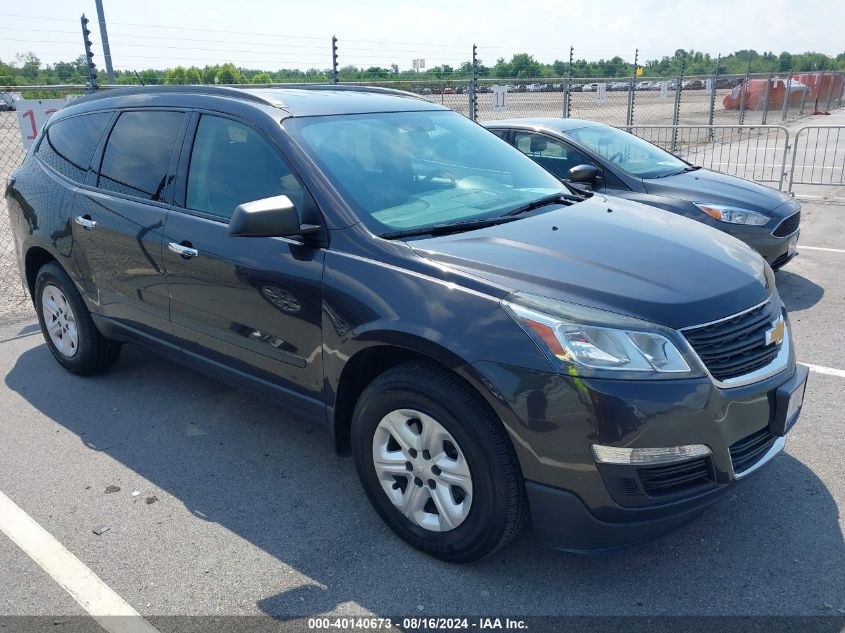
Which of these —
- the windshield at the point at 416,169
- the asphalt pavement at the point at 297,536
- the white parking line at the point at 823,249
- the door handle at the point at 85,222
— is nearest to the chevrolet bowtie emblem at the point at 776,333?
the asphalt pavement at the point at 297,536

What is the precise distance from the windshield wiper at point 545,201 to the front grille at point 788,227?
321 centimetres

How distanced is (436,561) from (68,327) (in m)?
3.33

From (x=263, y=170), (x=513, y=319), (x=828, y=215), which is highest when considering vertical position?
(x=263, y=170)

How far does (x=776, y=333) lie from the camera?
2883mm

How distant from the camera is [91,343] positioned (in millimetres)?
4719

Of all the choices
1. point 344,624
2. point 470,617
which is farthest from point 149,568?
Answer: point 470,617

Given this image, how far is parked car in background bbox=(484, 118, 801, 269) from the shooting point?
6223 mm

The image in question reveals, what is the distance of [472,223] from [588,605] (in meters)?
1.67

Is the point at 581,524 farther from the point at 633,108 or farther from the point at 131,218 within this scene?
the point at 633,108

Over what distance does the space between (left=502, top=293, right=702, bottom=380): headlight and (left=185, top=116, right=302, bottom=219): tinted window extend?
52.9 inches

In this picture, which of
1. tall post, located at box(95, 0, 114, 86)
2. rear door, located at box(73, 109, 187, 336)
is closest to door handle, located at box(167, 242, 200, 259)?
rear door, located at box(73, 109, 187, 336)

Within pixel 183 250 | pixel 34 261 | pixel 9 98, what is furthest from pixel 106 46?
pixel 183 250

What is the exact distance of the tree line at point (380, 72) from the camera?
537 inches

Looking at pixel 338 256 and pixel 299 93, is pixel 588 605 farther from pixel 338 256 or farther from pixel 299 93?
pixel 299 93
